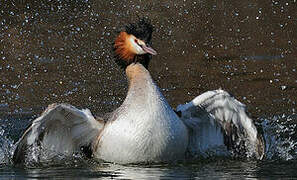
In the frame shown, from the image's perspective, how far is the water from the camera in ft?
31.3

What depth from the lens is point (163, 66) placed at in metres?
15.7

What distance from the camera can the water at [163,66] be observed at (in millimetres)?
9539

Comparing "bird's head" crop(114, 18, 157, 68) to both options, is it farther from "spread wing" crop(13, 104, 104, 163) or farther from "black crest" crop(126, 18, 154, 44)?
"spread wing" crop(13, 104, 104, 163)

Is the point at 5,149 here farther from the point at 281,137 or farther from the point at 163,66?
the point at 163,66

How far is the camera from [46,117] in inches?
365

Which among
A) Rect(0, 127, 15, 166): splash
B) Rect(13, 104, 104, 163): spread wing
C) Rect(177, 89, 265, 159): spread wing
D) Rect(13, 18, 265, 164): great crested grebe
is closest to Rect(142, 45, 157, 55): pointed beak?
Rect(13, 18, 265, 164): great crested grebe

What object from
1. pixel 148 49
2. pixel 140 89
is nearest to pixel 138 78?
pixel 140 89

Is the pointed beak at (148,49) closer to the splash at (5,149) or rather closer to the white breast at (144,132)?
the white breast at (144,132)

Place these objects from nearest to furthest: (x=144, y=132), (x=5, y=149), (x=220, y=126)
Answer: (x=144, y=132) < (x=220, y=126) < (x=5, y=149)

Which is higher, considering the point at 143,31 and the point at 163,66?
the point at 163,66

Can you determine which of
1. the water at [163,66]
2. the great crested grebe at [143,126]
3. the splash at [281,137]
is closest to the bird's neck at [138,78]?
the great crested grebe at [143,126]

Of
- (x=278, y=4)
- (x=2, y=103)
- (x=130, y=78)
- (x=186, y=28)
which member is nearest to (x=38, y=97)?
(x=2, y=103)

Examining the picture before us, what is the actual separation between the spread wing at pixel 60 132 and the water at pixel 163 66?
0.73 feet

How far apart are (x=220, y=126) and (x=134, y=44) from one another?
153 centimetres
